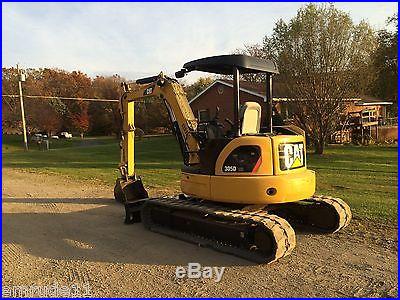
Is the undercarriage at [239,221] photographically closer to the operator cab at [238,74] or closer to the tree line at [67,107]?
the operator cab at [238,74]

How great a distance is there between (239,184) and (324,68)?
15.8 meters

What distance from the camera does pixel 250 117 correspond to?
6695mm

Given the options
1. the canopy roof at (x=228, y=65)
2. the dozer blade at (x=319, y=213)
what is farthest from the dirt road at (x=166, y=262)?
the canopy roof at (x=228, y=65)

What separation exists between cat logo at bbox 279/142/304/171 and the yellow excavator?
2 cm

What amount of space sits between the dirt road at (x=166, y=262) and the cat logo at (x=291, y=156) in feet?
4.33

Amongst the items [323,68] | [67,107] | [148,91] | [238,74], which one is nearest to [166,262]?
[238,74]

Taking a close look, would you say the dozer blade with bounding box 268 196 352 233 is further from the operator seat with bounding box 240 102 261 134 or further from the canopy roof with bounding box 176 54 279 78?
the canopy roof with bounding box 176 54 279 78

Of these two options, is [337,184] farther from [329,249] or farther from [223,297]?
[223,297]

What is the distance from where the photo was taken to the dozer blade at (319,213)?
6906 mm

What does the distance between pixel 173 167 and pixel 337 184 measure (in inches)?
293

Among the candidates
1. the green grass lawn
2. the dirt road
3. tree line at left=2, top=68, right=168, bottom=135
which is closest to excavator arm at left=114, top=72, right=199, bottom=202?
the dirt road

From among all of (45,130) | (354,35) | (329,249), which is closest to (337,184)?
(329,249)

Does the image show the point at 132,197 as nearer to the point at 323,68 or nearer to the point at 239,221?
the point at 239,221

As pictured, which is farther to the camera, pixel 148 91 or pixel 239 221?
pixel 148 91
